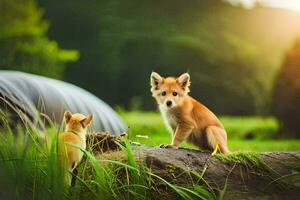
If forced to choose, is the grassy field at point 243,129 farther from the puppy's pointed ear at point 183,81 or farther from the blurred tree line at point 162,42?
the puppy's pointed ear at point 183,81

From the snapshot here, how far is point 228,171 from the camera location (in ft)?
9.94

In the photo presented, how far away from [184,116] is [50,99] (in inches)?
42.8

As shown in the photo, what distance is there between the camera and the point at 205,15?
20.6 feet

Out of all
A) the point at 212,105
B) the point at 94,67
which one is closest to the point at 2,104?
the point at 94,67

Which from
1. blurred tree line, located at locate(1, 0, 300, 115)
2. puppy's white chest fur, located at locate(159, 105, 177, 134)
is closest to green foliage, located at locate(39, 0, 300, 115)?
blurred tree line, located at locate(1, 0, 300, 115)

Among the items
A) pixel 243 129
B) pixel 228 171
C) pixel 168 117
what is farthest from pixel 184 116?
A: pixel 243 129

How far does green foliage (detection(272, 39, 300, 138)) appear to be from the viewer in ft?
22.1

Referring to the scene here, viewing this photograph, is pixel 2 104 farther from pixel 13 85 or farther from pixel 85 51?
pixel 85 51

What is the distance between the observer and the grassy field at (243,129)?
5492mm

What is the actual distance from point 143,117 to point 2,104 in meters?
2.82

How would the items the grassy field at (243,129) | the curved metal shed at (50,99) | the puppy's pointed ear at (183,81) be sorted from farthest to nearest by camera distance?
the grassy field at (243,129), the curved metal shed at (50,99), the puppy's pointed ear at (183,81)

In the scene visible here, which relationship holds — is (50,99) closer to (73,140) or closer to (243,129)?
(73,140)

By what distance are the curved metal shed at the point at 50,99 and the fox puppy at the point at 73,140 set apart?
1.01ft

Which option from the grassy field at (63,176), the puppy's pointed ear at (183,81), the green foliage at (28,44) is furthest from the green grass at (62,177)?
the green foliage at (28,44)
